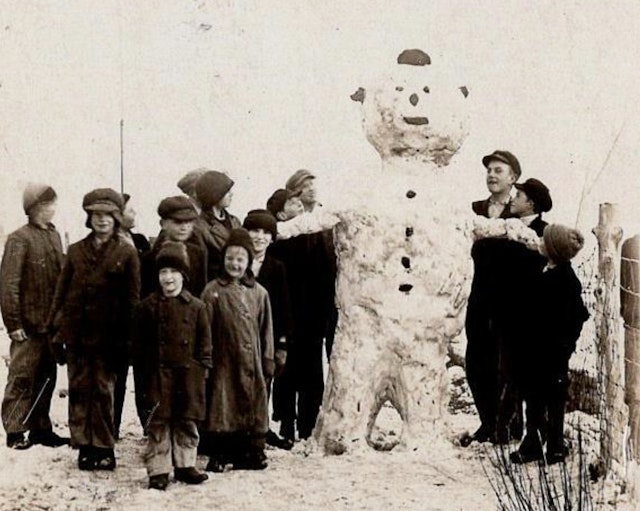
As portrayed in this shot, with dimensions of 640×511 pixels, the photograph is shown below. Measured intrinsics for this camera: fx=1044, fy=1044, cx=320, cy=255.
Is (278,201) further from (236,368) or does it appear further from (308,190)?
(236,368)

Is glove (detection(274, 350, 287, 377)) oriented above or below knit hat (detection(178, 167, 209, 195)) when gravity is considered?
below

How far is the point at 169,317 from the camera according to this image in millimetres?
3367

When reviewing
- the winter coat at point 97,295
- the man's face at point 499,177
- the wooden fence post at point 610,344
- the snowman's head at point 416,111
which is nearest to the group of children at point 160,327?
the winter coat at point 97,295

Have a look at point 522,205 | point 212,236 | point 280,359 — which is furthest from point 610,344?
point 212,236

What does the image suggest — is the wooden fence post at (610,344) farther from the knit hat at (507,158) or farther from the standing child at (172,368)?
the standing child at (172,368)

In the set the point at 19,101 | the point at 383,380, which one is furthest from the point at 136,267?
the point at 383,380

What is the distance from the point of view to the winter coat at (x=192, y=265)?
144 inches

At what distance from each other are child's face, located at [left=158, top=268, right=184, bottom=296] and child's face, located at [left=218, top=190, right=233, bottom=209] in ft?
1.74

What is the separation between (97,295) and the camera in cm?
349

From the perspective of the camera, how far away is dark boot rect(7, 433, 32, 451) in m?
3.69

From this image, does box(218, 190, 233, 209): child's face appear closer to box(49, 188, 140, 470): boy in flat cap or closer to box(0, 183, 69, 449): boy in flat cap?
box(49, 188, 140, 470): boy in flat cap

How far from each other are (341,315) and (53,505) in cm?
124

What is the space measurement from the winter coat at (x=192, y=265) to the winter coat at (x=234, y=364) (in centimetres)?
10

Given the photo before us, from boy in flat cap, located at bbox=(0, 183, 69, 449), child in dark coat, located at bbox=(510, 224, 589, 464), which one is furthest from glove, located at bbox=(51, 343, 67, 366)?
child in dark coat, located at bbox=(510, 224, 589, 464)
